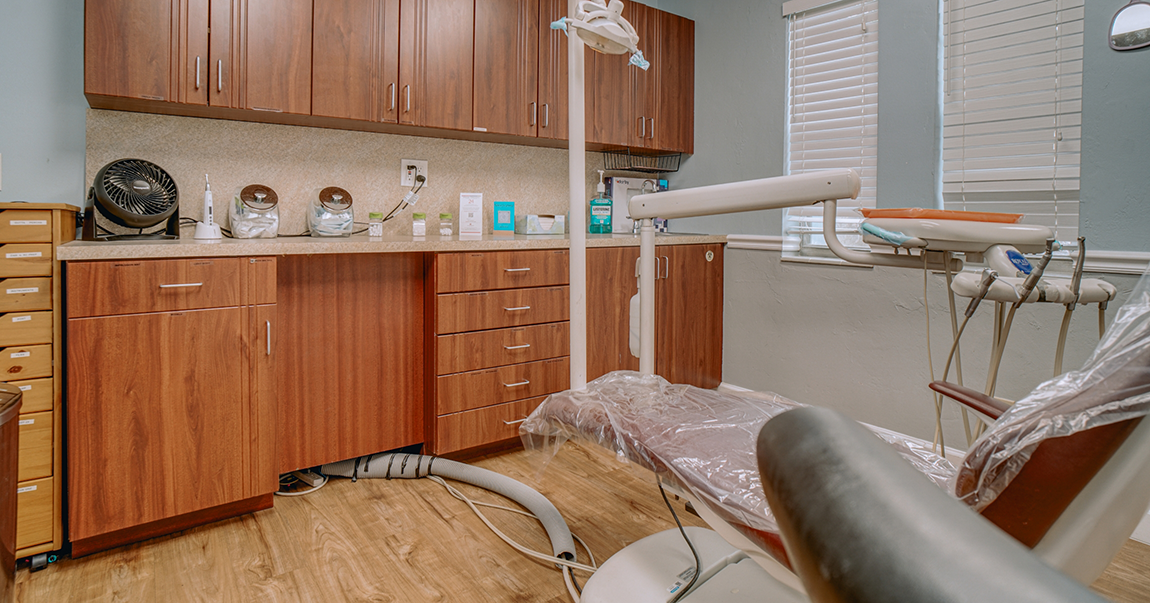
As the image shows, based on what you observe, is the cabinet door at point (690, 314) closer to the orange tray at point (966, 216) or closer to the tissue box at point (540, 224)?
the tissue box at point (540, 224)

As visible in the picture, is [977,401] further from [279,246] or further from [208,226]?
[208,226]

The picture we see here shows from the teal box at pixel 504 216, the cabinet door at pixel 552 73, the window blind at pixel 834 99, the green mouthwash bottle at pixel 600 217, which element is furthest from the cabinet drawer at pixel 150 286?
the window blind at pixel 834 99

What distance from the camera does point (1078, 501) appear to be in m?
0.67

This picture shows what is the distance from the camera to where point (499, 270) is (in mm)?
2557

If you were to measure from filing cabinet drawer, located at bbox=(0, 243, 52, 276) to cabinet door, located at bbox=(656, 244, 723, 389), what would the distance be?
7.60 feet

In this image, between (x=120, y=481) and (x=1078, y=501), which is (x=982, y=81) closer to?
(x=1078, y=501)

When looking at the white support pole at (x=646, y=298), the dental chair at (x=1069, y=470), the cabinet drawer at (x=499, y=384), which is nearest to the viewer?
the dental chair at (x=1069, y=470)

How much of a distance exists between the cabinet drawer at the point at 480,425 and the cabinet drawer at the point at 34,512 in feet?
3.84

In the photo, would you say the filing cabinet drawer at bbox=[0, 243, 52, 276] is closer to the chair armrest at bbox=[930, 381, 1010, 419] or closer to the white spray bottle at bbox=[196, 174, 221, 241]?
the white spray bottle at bbox=[196, 174, 221, 241]

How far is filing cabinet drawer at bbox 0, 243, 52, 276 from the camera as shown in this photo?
5.52 ft

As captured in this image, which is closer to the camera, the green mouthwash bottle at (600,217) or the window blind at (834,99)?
the window blind at (834,99)

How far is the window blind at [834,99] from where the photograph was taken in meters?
2.85

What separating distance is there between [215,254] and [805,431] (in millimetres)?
2026

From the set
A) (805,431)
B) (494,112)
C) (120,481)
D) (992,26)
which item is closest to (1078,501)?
(805,431)
